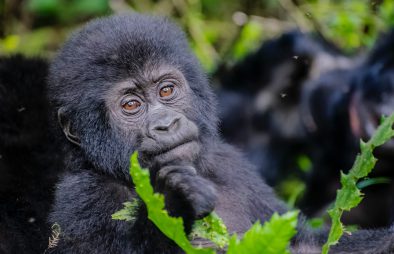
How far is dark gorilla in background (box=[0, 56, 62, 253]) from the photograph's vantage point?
3.50 m

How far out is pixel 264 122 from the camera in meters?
5.83

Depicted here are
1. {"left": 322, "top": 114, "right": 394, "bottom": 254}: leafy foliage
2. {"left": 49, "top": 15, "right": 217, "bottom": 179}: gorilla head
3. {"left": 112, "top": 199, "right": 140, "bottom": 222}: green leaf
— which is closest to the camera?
{"left": 322, "top": 114, "right": 394, "bottom": 254}: leafy foliage

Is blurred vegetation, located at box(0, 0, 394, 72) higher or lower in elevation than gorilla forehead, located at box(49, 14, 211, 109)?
lower

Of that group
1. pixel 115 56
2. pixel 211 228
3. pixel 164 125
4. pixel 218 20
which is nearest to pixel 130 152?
pixel 164 125

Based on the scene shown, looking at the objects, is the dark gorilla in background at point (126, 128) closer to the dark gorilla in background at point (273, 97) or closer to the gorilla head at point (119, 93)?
the gorilla head at point (119, 93)

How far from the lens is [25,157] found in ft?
12.7

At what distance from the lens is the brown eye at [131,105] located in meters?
3.14

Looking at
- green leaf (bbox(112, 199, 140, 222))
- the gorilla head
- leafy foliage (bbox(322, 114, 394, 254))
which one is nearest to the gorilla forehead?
the gorilla head

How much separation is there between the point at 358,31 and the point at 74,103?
12.1 feet

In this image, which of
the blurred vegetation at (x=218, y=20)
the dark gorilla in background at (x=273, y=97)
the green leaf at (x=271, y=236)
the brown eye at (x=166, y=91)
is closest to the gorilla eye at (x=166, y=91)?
the brown eye at (x=166, y=91)

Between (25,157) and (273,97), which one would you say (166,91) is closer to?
(25,157)

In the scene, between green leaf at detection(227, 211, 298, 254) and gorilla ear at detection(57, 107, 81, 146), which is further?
gorilla ear at detection(57, 107, 81, 146)

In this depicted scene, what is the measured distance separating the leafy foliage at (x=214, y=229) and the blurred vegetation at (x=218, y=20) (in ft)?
10.3

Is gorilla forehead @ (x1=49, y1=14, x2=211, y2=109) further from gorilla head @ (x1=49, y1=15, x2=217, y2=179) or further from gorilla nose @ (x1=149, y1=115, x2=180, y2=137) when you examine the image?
gorilla nose @ (x1=149, y1=115, x2=180, y2=137)
